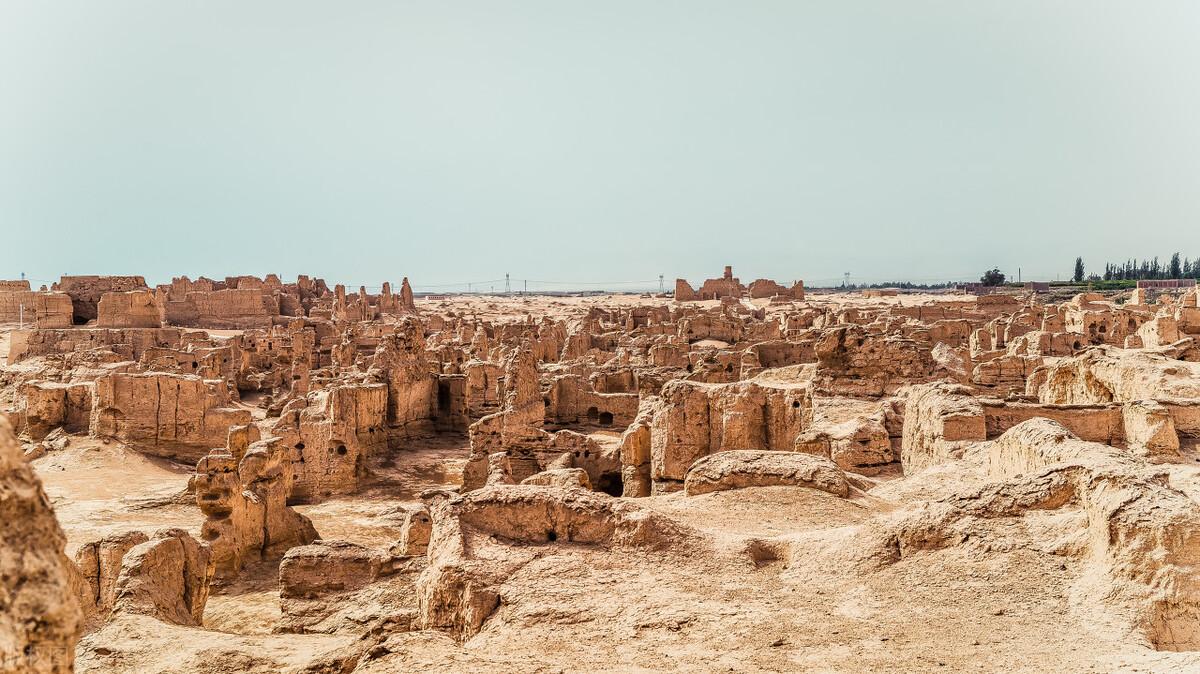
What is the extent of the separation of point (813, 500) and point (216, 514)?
8.34m

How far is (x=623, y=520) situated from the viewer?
6.16 meters

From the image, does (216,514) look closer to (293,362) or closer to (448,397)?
(448,397)

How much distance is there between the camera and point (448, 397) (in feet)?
68.4

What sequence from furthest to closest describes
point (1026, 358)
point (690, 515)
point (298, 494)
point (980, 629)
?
point (1026, 358) → point (298, 494) → point (690, 515) → point (980, 629)

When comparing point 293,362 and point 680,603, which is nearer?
point 680,603

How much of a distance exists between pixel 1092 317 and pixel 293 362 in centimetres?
2804

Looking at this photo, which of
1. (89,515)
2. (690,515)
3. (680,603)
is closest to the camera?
(680,603)

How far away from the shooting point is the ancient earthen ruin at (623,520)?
4.57 meters

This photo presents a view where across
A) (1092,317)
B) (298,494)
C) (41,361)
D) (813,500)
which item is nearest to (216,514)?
(298,494)

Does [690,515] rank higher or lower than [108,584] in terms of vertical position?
higher

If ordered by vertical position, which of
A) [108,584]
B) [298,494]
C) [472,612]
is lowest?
[298,494]

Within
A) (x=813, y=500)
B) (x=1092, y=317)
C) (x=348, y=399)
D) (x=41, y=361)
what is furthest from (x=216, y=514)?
(x=1092, y=317)

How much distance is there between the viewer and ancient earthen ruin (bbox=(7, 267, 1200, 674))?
457 centimetres

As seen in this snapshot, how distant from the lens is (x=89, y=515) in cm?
1294
